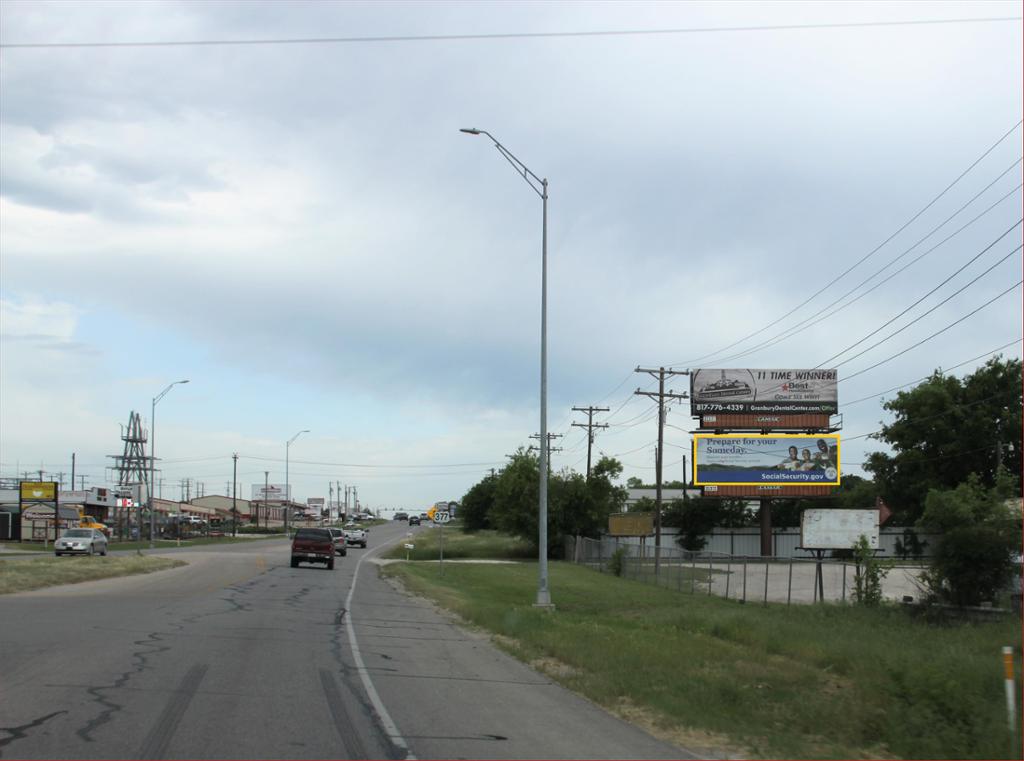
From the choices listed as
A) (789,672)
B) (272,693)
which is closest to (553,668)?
(789,672)

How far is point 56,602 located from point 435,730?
18201 millimetres

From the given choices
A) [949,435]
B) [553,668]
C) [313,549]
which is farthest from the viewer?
[949,435]

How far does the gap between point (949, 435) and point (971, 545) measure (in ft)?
186

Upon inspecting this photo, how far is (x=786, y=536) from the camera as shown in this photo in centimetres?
7356

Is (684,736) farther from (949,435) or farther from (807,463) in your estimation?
(949,435)

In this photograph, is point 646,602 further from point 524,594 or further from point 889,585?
point 889,585

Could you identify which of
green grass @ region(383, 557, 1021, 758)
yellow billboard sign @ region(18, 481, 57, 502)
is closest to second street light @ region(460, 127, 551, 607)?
green grass @ region(383, 557, 1021, 758)

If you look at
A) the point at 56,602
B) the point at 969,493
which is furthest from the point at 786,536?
the point at 56,602

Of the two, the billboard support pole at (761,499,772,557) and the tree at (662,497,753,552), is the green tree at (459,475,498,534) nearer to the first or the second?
the tree at (662,497,753,552)

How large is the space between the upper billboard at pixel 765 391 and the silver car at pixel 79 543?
38.6m

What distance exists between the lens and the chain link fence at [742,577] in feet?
113

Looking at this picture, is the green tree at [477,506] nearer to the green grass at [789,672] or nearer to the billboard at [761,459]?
the billboard at [761,459]

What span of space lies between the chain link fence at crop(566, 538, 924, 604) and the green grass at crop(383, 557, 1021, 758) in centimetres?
656

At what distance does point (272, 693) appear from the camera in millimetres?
11047
